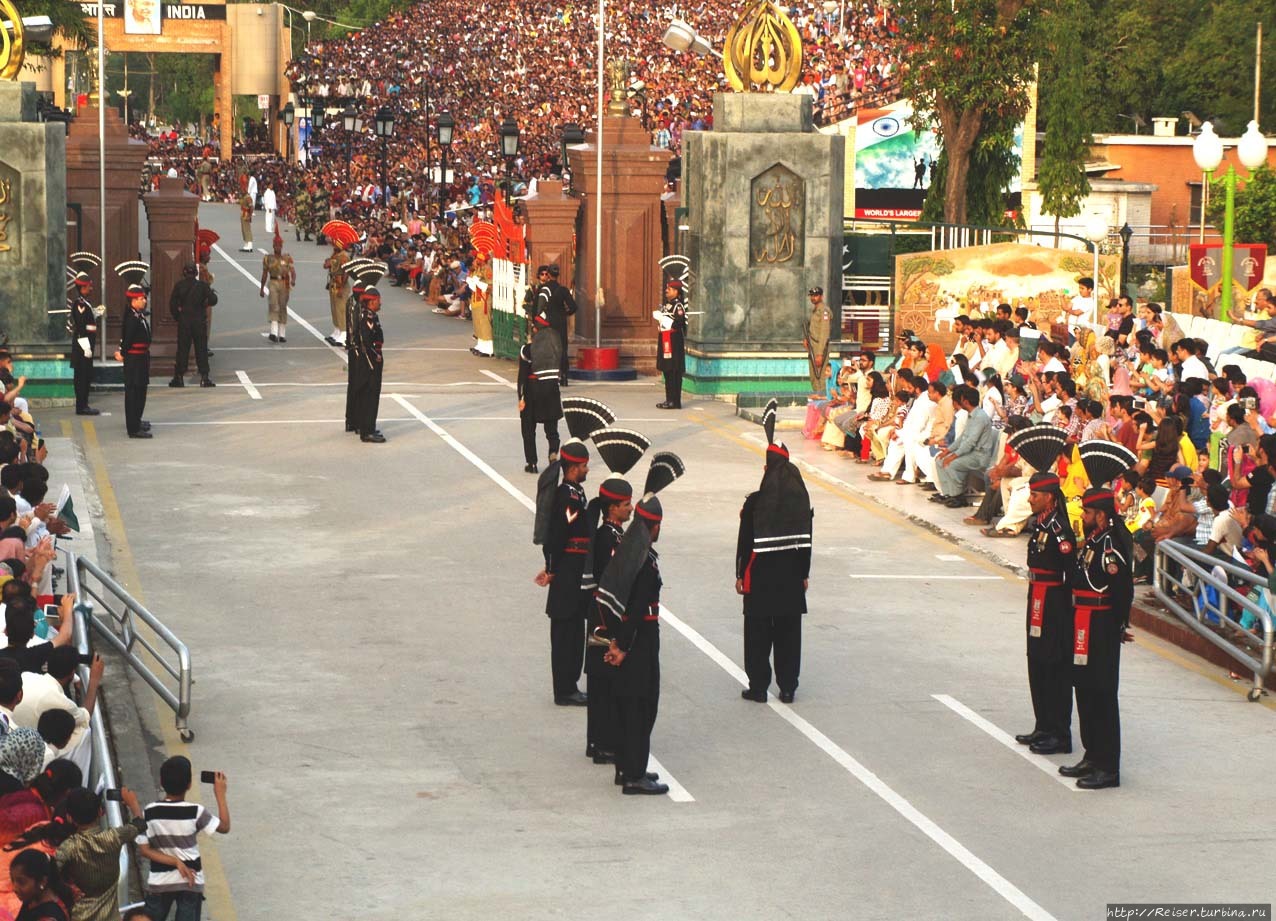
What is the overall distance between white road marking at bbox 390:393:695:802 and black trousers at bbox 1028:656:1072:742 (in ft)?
7.40

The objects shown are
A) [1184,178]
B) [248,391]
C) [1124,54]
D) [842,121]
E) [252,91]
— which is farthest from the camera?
[252,91]

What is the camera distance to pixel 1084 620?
41.1 ft

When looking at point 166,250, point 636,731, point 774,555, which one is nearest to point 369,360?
point 166,250

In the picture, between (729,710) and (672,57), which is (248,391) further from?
(672,57)

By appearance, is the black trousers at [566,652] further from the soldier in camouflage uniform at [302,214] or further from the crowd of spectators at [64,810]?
the soldier in camouflage uniform at [302,214]

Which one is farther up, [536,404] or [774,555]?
[536,404]

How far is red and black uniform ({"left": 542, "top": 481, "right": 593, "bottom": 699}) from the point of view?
13.6 meters

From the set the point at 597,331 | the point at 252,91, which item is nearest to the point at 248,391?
the point at 597,331

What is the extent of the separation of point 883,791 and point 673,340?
14952 millimetres

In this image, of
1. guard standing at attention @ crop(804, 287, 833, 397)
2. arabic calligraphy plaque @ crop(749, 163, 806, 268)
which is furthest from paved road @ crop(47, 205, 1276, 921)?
arabic calligraphy plaque @ crop(749, 163, 806, 268)

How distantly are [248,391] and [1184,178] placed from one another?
45.7 m

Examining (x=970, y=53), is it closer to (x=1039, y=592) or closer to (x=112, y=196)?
(x=112, y=196)

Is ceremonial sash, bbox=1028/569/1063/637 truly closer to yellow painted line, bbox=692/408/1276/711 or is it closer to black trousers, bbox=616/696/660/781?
black trousers, bbox=616/696/660/781

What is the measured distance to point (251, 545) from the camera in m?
18.9
